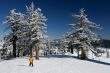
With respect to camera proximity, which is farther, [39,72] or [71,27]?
[71,27]

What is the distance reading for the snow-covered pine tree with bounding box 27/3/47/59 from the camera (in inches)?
1962

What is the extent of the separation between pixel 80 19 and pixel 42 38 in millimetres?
10736

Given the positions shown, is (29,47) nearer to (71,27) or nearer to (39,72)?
(71,27)

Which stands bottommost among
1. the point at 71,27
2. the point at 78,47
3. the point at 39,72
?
the point at 39,72

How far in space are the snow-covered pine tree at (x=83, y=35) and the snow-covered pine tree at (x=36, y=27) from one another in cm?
746

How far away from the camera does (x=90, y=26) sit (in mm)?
54688

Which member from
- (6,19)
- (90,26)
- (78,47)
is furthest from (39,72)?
(6,19)

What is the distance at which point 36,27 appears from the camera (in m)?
50.0

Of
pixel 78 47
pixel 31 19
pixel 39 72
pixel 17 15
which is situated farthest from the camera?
pixel 17 15

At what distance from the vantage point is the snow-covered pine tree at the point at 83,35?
53.0 meters

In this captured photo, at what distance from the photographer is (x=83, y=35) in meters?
52.8

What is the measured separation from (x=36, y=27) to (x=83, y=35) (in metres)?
11.0

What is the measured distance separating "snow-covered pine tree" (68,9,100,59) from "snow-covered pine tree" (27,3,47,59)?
7.46 meters

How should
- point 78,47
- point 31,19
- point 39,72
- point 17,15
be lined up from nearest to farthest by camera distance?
point 39,72 < point 31,19 < point 78,47 < point 17,15
